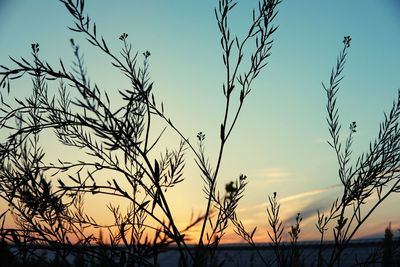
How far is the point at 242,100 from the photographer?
226 centimetres

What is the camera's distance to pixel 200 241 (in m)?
1.98

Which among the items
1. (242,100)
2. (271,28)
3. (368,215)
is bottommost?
(368,215)

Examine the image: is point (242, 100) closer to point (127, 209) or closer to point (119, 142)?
point (119, 142)

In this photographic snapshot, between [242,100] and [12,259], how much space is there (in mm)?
1310

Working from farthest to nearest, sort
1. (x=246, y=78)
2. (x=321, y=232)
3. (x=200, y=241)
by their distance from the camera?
(x=321, y=232) → (x=246, y=78) → (x=200, y=241)

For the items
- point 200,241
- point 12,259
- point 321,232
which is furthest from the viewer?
point 321,232

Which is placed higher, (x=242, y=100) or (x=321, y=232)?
(x=242, y=100)

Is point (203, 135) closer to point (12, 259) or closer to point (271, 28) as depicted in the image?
point (271, 28)

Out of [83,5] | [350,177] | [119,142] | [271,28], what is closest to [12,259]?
[119,142]

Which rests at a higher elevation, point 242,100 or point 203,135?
point 203,135

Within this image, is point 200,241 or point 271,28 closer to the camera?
point 200,241

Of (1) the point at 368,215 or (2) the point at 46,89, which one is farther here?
(2) the point at 46,89

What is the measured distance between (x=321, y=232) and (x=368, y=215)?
0.92m

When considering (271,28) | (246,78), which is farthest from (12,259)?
(271,28)
